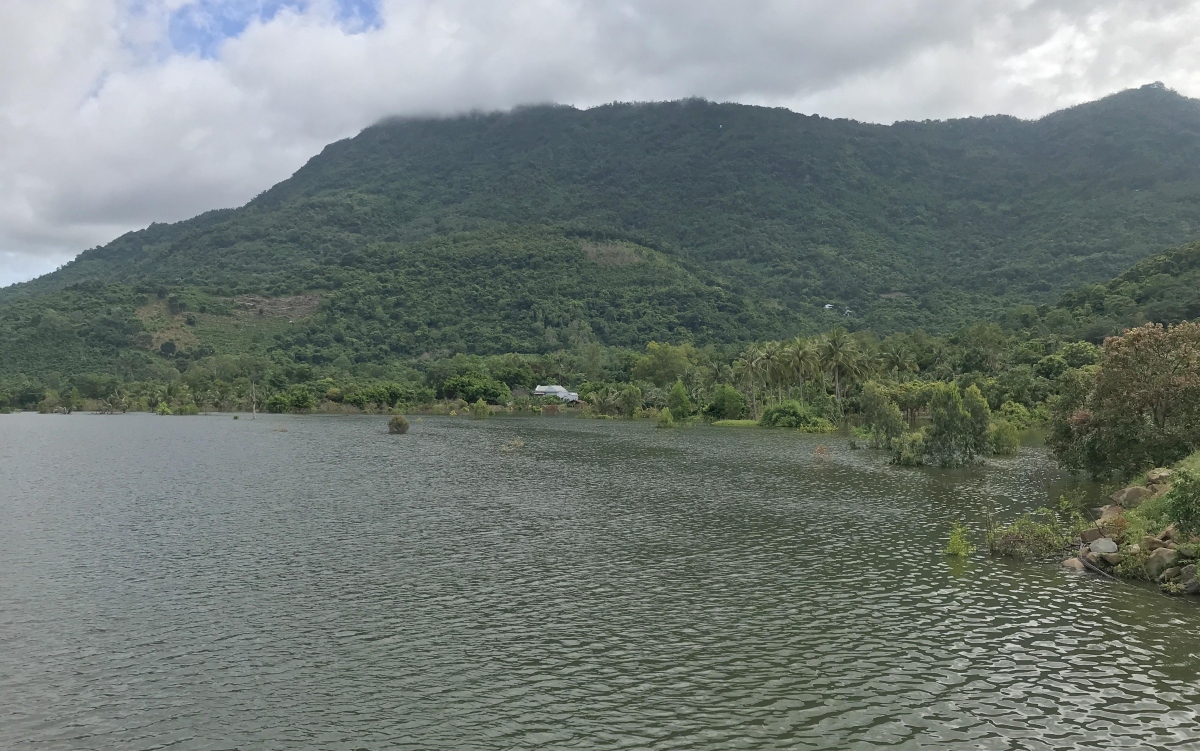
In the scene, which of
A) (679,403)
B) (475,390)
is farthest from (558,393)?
(679,403)

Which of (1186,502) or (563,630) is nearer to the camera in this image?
(563,630)

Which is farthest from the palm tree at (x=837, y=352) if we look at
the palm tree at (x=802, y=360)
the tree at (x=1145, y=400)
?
the tree at (x=1145, y=400)

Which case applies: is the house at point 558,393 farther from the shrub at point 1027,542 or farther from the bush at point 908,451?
the shrub at point 1027,542

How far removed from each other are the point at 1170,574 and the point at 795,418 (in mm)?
82631

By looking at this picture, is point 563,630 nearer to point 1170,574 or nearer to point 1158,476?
point 1170,574

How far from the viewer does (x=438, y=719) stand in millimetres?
15922

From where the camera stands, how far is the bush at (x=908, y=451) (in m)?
60.6

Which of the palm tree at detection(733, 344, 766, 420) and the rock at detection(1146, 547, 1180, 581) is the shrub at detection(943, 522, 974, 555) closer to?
the rock at detection(1146, 547, 1180, 581)

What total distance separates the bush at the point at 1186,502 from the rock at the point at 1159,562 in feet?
2.79

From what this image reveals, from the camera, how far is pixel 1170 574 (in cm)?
2466

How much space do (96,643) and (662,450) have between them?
58.7m

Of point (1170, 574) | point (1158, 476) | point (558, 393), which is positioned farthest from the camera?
point (558, 393)

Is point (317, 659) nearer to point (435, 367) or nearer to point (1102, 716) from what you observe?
point (1102, 716)

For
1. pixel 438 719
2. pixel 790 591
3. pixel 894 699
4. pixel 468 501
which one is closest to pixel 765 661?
pixel 894 699
